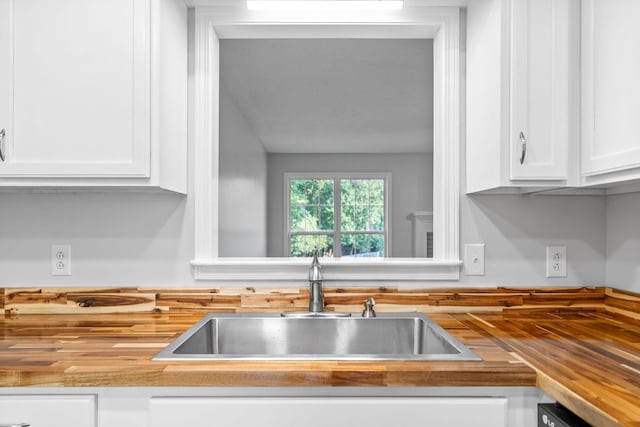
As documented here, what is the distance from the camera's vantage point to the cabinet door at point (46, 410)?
106 cm

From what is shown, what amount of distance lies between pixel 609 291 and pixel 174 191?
160 cm

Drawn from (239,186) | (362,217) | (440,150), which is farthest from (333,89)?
(362,217)

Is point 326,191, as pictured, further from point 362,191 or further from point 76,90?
point 76,90

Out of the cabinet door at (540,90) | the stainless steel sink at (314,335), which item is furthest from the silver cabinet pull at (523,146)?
the stainless steel sink at (314,335)

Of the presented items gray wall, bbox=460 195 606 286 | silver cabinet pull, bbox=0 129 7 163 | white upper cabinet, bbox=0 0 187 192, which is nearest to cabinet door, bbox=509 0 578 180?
gray wall, bbox=460 195 606 286

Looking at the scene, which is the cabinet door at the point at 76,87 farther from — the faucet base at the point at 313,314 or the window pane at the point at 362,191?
the window pane at the point at 362,191

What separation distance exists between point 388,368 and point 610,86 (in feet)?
3.33

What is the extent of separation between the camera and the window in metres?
7.36

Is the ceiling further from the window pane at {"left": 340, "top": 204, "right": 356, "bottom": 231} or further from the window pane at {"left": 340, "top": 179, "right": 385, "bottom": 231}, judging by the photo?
the window pane at {"left": 340, "top": 204, "right": 356, "bottom": 231}

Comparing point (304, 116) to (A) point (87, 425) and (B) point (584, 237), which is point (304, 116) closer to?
(B) point (584, 237)

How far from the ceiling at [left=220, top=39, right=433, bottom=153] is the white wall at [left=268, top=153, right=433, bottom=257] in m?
0.55

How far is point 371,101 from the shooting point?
470cm

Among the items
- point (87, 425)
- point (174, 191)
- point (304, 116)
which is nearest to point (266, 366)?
point (87, 425)

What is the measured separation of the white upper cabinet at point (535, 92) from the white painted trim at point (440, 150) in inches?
10.8
